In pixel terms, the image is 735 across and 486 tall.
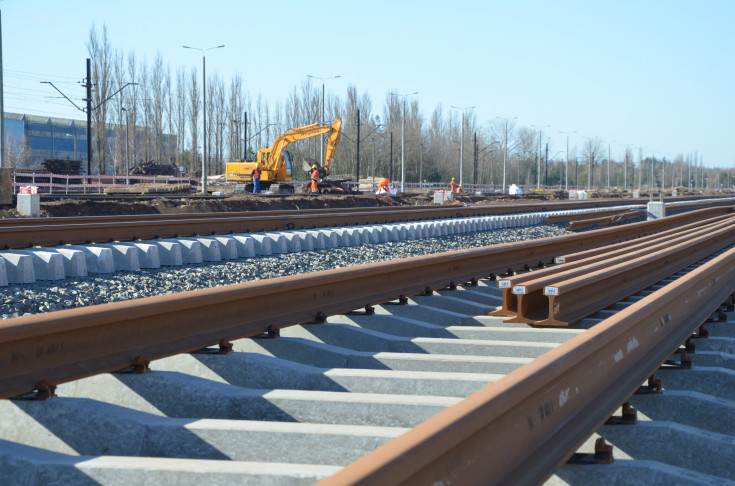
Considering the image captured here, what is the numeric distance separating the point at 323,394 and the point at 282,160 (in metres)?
38.7

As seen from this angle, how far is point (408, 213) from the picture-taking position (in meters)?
21.5

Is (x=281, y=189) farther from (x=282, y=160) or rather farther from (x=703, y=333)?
(x=703, y=333)

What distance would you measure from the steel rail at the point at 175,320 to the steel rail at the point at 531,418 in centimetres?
221

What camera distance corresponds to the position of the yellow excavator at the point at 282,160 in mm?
39906

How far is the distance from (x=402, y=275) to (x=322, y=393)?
3.61 metres

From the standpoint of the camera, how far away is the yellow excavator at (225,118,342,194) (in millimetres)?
39906

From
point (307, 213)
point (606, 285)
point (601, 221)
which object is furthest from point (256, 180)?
point (606, 285)

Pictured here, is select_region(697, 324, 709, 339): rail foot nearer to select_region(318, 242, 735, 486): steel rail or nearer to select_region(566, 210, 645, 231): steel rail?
select_region(318, 242, 735, 486): steel rail

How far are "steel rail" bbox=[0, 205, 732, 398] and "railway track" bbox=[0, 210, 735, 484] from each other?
1 centimetres

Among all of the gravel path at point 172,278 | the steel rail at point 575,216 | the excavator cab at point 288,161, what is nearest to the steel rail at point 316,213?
the steel rail at point 575,216

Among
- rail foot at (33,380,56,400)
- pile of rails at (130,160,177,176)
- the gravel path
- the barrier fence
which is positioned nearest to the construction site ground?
the gravel path

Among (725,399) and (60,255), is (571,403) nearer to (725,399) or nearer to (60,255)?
(725,399)

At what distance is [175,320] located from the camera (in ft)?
15.7

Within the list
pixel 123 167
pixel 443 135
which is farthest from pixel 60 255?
pixel 443 135
